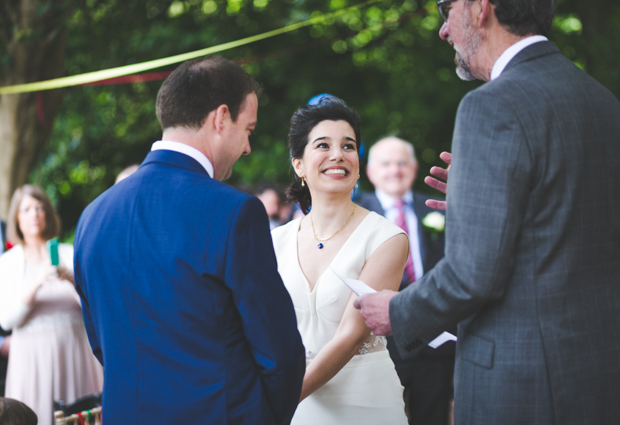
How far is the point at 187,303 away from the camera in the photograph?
1622 mm

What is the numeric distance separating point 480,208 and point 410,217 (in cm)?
304

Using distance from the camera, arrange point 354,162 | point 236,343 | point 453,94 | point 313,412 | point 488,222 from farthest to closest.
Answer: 1. point 453,94
2. point 354,162
3. point 313,412
4. point 236,343
5. point 488,222

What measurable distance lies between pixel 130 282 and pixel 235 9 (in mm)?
8692

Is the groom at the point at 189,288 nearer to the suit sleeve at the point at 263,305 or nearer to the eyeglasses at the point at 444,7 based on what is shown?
the suit sleeve at the point at 263,305

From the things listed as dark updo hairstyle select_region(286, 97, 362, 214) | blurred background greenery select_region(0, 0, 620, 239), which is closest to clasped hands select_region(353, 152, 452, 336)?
dark updo hairstyle select_region(286, 97, 362, 214)

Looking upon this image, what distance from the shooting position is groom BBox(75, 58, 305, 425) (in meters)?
1.63

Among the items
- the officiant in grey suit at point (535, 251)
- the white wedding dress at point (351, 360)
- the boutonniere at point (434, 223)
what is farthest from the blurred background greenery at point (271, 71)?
the officiant in grey suit at point (535, 251)

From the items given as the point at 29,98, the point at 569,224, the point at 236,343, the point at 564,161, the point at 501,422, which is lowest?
the point at 501,422

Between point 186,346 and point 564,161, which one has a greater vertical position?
point 564,161

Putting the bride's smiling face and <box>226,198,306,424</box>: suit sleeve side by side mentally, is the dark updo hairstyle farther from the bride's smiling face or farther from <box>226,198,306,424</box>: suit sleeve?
<box>226,198,306,424</box>: suit sleeve

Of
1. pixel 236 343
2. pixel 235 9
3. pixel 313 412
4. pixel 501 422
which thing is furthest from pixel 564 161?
pixel 235 9

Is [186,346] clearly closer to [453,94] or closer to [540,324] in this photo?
[540,324]

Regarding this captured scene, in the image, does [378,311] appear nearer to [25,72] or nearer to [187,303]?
[187,303]

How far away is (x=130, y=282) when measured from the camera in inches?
65.8
